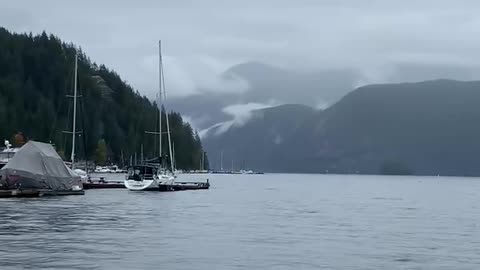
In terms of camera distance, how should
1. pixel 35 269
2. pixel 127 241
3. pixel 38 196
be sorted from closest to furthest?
pixel 35 269, pixel 127 241, pixel 38 196

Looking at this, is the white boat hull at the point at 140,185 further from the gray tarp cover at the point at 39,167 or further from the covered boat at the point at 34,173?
the covered boat at the point at 34,173

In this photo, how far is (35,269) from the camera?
34188 mm

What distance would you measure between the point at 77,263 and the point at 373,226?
3210 cm

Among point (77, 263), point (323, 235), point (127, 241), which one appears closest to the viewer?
point (77, 263)

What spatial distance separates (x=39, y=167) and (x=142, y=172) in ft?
93.4

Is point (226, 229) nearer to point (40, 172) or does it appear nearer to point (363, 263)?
point (363, 263)

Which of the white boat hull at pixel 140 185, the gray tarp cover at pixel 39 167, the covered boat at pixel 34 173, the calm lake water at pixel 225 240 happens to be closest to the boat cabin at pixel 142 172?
the white boat hull at pixel 140 185

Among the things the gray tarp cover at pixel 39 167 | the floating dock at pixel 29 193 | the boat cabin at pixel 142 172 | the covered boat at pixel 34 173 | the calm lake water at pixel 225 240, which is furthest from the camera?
the boat cabin at pixel 142 172

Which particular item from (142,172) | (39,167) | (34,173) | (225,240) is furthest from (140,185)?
(225,240)

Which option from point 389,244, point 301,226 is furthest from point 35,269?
point 301,226

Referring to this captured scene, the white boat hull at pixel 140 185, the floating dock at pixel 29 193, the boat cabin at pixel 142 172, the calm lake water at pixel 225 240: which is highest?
the boat cabin at pixel 142 172

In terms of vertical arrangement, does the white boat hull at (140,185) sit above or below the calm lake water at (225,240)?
above

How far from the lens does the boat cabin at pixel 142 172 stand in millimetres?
125062

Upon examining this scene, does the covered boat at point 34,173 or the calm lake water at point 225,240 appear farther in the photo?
the covered boat at point 34,173
